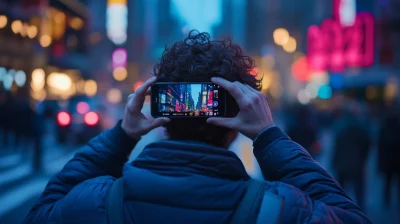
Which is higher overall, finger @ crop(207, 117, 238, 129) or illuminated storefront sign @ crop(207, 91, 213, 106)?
illuminated storefront sign @ crop(207, 91, 213, 106)

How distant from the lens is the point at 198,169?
134 centimetres

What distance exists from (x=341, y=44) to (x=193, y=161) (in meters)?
23.0

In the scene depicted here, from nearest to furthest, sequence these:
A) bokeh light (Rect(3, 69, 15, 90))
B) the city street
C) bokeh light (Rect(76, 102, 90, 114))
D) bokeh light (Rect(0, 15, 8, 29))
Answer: the city street
bokeh light (Rect(76, 102, 90, 114))
bokeh light (Rect(0, 15, 8, 29))
bokeh light (Rect(3, 69, 15, 90))

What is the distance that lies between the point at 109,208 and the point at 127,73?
50772 mm

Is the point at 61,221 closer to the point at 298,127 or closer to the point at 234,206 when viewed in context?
the point at 234,206

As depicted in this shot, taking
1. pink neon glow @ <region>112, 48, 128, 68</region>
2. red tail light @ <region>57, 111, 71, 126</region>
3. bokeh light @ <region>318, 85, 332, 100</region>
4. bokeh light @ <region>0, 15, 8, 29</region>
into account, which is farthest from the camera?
pink neon glow @ <region>112, 48, 128, 68</region>

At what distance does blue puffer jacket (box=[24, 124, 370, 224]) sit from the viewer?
130cm

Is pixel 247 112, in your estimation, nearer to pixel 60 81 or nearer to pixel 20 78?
pixel 20 78

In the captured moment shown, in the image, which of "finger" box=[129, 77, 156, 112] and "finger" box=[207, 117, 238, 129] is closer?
"finger" box=[207, 117, 238, 129]

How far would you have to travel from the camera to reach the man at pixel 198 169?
1310mm

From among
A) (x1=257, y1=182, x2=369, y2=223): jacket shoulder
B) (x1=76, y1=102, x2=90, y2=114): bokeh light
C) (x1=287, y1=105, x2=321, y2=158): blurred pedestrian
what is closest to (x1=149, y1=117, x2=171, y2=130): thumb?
(x1=257, y1=182, x2=369, y2=223): jacket shoulder

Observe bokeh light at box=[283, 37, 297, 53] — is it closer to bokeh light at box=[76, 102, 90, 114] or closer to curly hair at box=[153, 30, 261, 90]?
bokeh light at box=[76, 102, 90, 114]

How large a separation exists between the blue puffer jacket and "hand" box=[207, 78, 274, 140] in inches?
1.4

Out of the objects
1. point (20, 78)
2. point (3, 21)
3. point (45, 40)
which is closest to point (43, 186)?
point (45, 40)
